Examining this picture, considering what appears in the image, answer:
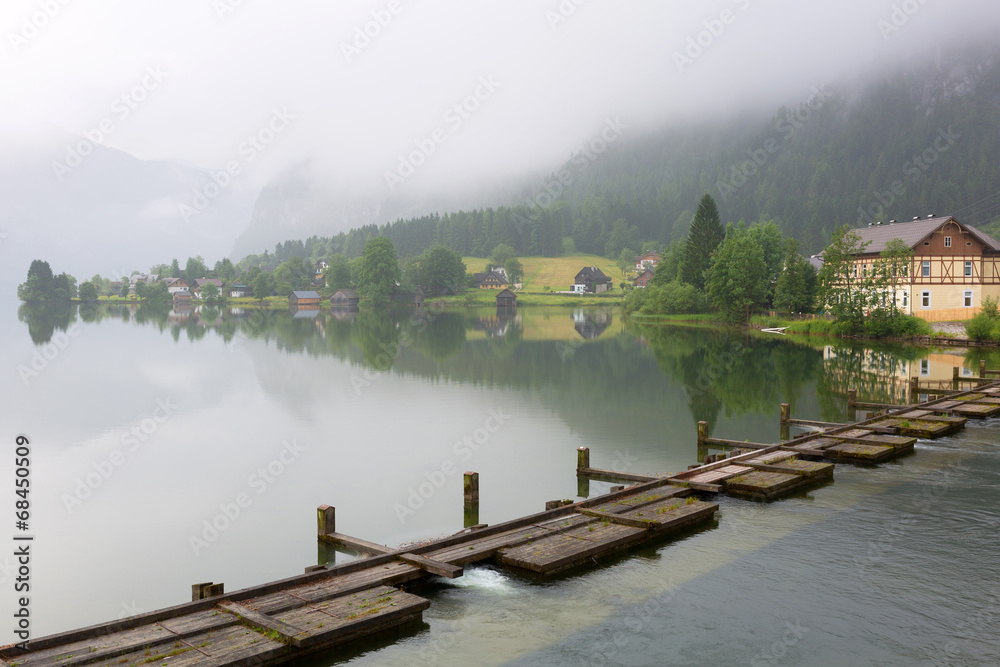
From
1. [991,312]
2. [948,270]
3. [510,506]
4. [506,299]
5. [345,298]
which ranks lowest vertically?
[510,506]

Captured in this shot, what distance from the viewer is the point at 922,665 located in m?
11.1

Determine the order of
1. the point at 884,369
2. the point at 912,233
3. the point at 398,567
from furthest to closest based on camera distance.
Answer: the point at 912,233
the point at 884,369
the point at 398,567

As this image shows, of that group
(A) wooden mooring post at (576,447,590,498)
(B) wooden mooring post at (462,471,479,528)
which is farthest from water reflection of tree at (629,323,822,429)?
(B) wooden mooring post at (462,471,479,528)

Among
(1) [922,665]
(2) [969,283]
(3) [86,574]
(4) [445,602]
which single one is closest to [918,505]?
(1) [922,665]

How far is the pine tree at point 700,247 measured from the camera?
391 ft

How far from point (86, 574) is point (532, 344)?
2327 inches

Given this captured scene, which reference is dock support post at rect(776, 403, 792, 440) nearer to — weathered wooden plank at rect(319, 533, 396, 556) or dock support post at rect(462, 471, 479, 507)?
dock support post at rect(462, 471, 479, 507)

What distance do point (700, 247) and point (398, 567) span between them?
372 ft

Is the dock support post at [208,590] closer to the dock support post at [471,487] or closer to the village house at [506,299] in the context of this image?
the dock support post at [471,487]

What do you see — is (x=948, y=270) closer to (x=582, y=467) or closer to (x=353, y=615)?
(x=582, y=467)

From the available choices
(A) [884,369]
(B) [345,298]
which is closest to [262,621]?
(A) [884,369]

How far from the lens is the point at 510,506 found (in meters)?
20.8

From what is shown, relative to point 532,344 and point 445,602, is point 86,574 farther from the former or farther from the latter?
point 532,344

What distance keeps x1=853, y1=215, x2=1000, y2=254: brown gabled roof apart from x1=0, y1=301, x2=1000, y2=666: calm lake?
120 ft
